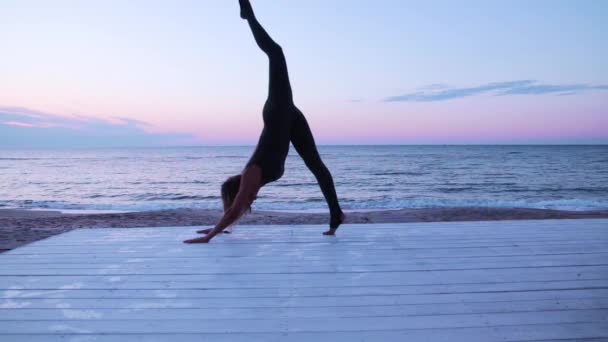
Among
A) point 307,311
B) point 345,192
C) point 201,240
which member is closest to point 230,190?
point 201,240

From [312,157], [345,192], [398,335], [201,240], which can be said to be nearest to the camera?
[398,335]

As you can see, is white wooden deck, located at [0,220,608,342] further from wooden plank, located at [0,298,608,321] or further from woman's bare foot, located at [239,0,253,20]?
woman's bare foot, located at [239,0,253,20]

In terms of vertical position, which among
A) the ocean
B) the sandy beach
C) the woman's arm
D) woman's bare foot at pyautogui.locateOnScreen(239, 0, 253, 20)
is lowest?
the ocean

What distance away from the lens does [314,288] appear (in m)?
2.21

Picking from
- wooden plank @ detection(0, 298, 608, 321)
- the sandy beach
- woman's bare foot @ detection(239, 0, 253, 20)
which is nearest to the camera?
wooden plank @ detection(0, 298, 608, 321)

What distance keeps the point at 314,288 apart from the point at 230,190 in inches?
67.0

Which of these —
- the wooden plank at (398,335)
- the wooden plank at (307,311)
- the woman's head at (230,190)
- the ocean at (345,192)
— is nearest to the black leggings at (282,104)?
the woman's head at (230,190)

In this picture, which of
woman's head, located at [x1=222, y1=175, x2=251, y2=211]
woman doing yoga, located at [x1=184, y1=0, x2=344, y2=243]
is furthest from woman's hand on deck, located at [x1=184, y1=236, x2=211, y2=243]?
woman's head, located at [x1=222, y1=175, x2=251, y2=211]

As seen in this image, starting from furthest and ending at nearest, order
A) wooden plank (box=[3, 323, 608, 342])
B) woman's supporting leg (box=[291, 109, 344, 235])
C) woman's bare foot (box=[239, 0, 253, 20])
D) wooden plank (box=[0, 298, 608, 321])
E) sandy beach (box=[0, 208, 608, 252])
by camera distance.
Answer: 1. sandy beach (box=[0, 208, 608, 252])
2. woman's supporting leg (box=[291, 109, 344, 235])
3. woman's bare foot (box=[239, 0, 253, 20])
4. wooden plank (box=[0, 298, 608, 321])
5. wooden plank (box=[3, 323, 608, 342])

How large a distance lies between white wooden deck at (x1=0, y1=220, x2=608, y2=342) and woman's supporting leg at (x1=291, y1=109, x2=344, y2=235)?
222mm

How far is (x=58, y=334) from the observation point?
166 centimetres

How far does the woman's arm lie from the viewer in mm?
3379

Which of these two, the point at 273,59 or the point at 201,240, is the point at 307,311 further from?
the point at 273,59

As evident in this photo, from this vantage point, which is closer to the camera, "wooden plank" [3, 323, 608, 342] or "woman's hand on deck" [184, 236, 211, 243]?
"wooden plank" [3, 323, 608, 342]
